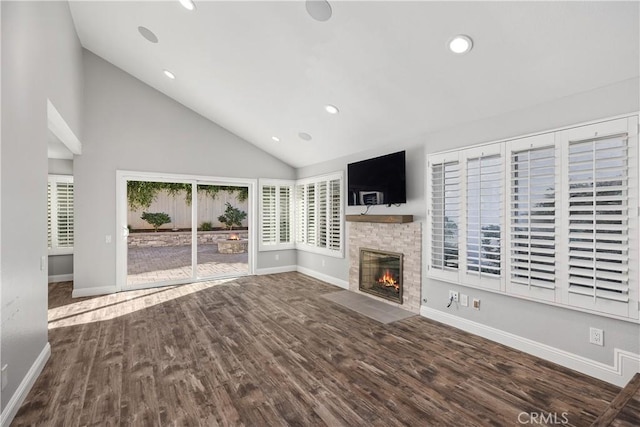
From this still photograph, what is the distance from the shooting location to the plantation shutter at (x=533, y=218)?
2859mm

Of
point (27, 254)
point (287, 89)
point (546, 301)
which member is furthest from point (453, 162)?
point (27, 254)

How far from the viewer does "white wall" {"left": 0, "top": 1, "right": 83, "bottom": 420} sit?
2.04m

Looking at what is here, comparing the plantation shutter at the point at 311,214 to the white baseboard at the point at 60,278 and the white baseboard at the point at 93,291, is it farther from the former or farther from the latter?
the white baseboard at the point at 60,278

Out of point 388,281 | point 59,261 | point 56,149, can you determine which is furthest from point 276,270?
point 56,149

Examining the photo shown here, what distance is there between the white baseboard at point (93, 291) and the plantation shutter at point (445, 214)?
5.18 meters

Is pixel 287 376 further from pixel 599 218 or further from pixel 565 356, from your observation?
pixel 599 218

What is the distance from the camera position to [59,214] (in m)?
6.22

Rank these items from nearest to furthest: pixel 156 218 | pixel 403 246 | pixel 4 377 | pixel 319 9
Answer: pixel 4 377
pixel 319 9
pixel 403 246
pixel 156 218

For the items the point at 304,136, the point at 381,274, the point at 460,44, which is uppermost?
the point at 460,44

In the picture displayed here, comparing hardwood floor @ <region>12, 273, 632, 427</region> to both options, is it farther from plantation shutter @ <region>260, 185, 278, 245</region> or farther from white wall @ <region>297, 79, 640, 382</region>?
plantation shutter @ <region>260, 185, 278, 245</region>

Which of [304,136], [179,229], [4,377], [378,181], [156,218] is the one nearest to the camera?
[4,377]

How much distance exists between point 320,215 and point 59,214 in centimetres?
520

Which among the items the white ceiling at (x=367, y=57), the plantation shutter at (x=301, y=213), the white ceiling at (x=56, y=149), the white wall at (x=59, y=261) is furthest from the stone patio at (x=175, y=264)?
the white ceiling at (x=367, y=57)

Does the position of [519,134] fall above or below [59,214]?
above
